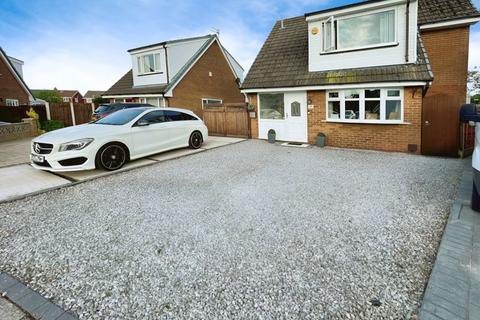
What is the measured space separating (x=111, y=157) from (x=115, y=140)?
460 millimetres

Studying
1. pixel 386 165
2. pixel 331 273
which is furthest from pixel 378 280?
pixel 386 165

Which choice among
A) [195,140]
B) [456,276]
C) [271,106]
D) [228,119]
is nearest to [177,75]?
[228,119]

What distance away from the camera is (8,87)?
21.5 meters

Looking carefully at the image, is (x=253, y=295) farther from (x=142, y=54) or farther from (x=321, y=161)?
(x=142, y=54)

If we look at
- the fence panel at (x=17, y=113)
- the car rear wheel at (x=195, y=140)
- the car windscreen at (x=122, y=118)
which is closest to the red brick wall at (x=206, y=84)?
the fence panel at (x=17, y=113)

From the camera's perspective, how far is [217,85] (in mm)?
20125

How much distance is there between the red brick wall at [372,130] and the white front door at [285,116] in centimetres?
35

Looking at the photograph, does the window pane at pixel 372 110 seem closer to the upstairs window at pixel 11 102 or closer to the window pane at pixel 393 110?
the window pane at pixel 393 110

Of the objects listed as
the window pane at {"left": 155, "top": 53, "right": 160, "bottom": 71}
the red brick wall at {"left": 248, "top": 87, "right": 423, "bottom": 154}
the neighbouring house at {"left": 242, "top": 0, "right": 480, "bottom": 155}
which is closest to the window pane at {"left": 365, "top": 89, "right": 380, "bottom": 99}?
the neighbouring house at {"left": 242, "top": 0, "right": 480, "bottom": 155}

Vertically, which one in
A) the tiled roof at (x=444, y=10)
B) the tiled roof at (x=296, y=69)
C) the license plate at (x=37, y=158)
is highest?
the tiled roof at (x=444, y=10)

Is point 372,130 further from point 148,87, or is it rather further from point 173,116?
point 148,87

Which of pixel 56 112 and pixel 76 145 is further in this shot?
pixel 56 112

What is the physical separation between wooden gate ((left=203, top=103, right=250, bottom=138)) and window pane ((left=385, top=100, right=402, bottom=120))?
5812mm

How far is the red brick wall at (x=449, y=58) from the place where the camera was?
996cm
